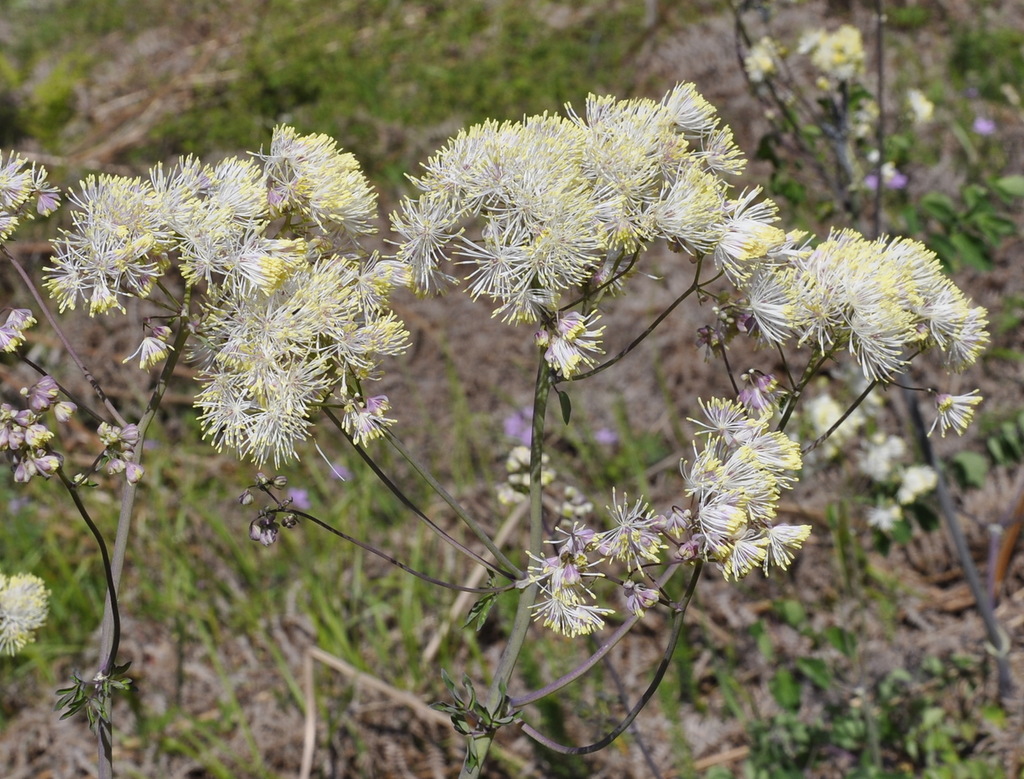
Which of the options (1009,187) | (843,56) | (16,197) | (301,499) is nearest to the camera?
(16,197)

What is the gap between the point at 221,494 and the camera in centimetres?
453

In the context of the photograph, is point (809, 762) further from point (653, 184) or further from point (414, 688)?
point (653, 184)

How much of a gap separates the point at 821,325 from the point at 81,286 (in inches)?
50.7

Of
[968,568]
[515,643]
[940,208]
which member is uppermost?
[940,208]

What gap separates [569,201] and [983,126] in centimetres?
422

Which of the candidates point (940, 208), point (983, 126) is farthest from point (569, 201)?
point (983, 126)

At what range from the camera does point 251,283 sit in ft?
4.93

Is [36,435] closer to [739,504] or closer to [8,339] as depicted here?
[8,339]

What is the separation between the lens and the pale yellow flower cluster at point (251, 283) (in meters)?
1.52

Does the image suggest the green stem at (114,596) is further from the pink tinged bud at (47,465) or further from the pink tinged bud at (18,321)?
the pink tinged bud at (18,321)

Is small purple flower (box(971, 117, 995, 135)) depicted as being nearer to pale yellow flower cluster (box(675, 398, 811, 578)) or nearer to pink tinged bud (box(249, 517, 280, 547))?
pale yellow flower cluster (box(675, 398, 811, 578))

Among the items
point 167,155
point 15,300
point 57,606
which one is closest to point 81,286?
point 57,606

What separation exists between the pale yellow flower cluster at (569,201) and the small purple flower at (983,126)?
3.88 m

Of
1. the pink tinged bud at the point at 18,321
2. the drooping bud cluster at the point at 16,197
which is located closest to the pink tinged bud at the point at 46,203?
Answer: the drooping bud cluster at the point at 16,197
